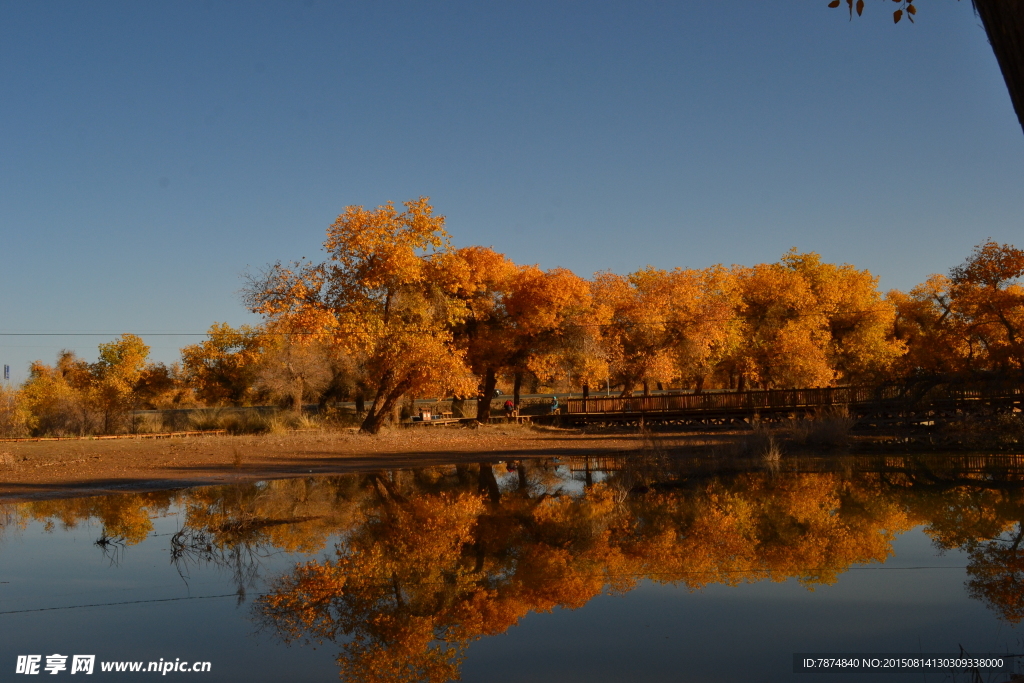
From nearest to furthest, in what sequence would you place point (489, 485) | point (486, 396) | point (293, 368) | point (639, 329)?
1. point (489, 485)
2. point (486, 396)
3. point (639, 329)
4. point (293, 368)

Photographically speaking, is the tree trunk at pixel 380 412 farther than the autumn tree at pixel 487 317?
No

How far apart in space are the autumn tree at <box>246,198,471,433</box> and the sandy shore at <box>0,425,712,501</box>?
9.10ft

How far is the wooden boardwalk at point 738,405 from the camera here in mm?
25266

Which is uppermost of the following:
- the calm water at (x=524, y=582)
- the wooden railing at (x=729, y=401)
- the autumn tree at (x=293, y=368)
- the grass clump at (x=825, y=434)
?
the autumn tree at (x=293, y=368)

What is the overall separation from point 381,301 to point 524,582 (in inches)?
935

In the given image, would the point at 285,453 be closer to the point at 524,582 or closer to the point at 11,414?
the point at 524,582

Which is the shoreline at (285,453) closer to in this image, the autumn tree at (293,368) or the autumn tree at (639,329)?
the autumn tree at (639,329)

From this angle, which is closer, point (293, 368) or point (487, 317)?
point (487, 317)

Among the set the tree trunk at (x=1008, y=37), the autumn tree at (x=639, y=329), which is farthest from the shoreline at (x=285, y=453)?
the tree trunk at (x=1008, y=37)

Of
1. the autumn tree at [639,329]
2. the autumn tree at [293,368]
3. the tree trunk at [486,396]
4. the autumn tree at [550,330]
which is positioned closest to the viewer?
the autumn tree at [550,330]

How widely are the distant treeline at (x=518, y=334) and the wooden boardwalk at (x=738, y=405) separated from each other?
1446mm

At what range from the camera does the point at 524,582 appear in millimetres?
7836

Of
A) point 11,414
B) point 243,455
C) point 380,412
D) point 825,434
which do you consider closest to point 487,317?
point 380,412

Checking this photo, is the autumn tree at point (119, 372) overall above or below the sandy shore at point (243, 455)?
above
